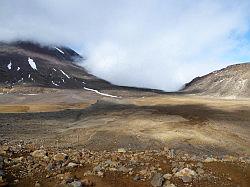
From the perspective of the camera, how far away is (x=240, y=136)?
134 feet

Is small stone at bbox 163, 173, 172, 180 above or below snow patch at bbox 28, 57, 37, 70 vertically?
below

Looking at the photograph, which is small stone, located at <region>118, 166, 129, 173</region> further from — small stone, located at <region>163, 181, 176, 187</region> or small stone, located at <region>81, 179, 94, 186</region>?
small stone, located at <region>163, 181, 176, 187</region>

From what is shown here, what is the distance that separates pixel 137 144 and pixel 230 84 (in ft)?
288

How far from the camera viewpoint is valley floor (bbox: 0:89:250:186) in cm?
1470

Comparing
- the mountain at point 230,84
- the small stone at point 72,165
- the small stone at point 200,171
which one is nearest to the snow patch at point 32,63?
the mountain at point 230,84

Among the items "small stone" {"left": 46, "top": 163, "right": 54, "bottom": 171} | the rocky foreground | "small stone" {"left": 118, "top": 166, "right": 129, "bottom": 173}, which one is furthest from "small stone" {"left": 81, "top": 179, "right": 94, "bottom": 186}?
"small stone" {"left": 46, "top": 163, "right": 54, "bottom": 171}

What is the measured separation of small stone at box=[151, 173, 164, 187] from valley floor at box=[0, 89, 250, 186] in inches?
1.6

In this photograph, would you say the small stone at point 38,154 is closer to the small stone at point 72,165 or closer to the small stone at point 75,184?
the small stone at point 72,165

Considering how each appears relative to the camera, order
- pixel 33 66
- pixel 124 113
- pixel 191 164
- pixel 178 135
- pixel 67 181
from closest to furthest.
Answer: pixel 67 181, pixel 191 164, pixel 178 135, pixel 124 113, pixel 33 66

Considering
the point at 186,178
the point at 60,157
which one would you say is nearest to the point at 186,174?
the point at 186,178

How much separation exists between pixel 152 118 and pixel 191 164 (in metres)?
33.8

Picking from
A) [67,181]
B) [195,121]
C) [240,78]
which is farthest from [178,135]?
[240,78]

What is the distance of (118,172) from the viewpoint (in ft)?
49.3

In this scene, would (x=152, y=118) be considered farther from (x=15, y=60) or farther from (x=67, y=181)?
(x=15, y=60)
